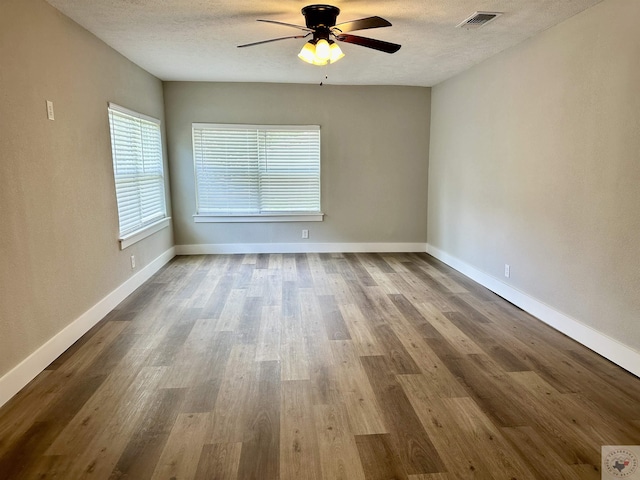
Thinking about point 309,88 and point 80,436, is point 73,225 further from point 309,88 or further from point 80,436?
point 309,88

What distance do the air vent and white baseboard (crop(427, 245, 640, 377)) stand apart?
7.71 feet

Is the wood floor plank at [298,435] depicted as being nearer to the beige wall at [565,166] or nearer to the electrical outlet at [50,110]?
the beige wall at [565,166]

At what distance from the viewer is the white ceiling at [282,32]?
2.89 meters

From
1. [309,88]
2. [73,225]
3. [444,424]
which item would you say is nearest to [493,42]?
[309,88]

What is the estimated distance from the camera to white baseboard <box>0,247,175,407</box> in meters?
2.37

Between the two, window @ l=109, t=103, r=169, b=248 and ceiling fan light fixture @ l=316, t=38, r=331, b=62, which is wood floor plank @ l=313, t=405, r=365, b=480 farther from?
window @ l=109, t=103, r=169, b=248

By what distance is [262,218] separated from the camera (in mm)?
6086

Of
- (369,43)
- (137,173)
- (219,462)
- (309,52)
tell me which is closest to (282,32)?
(309,52)

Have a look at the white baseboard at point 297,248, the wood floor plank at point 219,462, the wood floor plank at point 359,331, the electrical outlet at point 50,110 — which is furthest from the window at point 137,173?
the wood floor plank at point 219,462

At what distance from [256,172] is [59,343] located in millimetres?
3658

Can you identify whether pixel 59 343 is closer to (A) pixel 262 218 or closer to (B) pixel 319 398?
(B) pixel 319 398

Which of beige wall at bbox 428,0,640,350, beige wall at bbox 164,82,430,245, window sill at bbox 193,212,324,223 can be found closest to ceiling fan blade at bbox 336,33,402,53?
beige wall at bbox 428,0,640,350

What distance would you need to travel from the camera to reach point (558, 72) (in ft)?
10.8

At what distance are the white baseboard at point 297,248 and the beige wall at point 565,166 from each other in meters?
1.54
